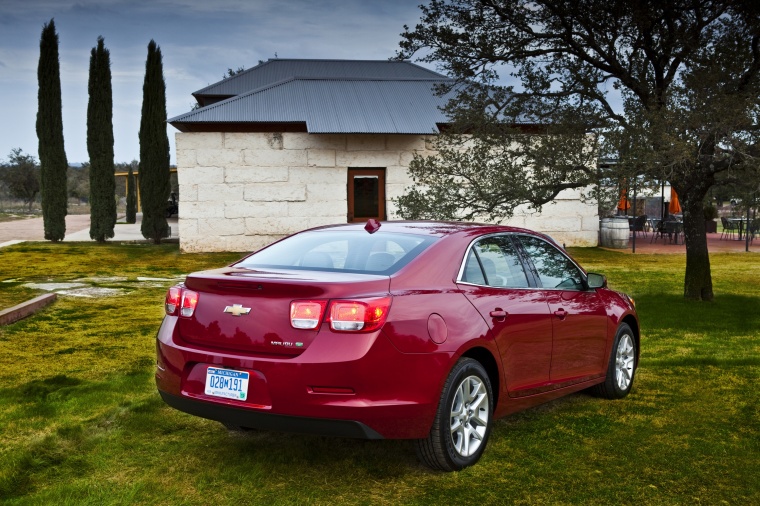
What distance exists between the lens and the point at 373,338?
4.45 meters

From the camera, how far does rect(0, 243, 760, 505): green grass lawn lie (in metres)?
4.65

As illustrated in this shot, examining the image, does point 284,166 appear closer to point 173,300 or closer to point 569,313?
point 569,313

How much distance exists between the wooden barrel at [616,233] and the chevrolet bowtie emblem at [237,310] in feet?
79.1

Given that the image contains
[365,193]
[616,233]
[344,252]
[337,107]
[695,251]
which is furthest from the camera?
[616,233]

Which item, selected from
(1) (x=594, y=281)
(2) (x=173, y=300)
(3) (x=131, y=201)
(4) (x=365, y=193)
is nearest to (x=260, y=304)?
(2) (x=173, y=300)

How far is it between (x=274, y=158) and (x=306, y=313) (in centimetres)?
2104

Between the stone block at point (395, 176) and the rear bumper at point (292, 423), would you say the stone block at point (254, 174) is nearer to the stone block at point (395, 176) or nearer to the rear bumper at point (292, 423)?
the stone block at point (395, 176)

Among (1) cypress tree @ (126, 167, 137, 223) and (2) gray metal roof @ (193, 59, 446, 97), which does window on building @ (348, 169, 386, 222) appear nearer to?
(2) gray metal roof @ (193, 59, 446, 97)

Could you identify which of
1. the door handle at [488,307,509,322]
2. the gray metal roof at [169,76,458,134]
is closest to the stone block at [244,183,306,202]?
the gray metal roof at [169,76,458,134]

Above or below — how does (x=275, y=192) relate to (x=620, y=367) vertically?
above

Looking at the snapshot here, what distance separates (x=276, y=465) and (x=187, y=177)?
2073cm

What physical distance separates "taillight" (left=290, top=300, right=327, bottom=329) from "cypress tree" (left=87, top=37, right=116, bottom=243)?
965 inches

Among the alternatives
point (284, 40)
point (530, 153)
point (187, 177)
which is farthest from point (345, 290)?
point (284, 40)

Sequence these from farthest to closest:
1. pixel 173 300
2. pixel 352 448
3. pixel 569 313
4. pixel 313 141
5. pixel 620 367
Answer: pixel 313 141
pixel 620 367
pixel 569 313
pixel 352 448
pixel 173 300
